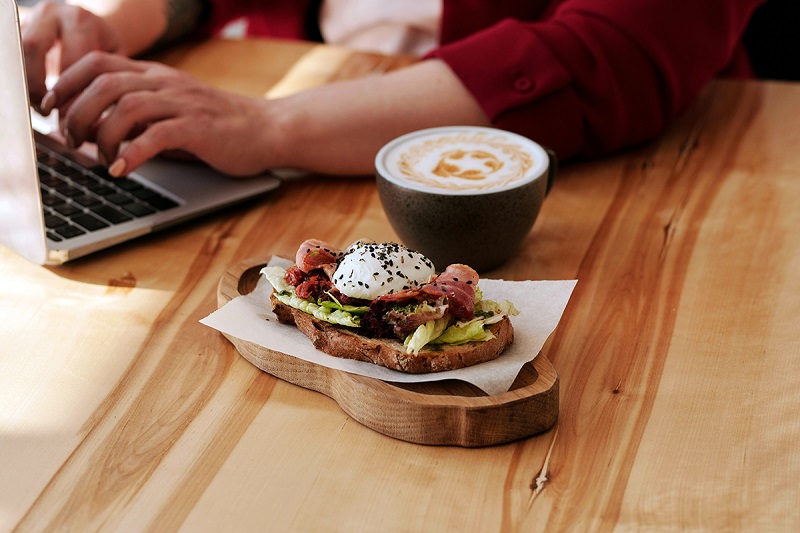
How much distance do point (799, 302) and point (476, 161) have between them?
0.44 metres

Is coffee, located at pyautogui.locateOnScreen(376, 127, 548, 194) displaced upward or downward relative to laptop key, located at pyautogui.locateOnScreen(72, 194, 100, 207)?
upward

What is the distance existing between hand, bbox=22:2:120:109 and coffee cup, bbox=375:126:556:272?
729 mm

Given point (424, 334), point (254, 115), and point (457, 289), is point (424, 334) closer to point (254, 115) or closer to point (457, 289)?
point (457, 289)

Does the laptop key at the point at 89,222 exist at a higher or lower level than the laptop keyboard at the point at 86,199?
higher

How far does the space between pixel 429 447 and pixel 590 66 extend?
30.9 inches

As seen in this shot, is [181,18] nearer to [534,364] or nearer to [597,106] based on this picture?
[597,106]

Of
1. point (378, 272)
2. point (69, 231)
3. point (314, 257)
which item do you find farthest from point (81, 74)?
point (378, 272)

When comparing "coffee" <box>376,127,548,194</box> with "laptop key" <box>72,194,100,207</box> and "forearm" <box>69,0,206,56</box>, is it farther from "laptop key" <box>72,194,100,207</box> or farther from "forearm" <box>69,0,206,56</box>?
"forearm" <box>69,0,206,56</box>

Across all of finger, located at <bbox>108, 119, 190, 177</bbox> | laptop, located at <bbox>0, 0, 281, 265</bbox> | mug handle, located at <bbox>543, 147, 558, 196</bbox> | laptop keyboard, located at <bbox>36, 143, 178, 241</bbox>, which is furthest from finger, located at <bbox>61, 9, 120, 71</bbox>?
mug handle, located at <bbox>543, 147, 558, 196</bbox>

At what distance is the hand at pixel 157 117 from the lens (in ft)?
4.39

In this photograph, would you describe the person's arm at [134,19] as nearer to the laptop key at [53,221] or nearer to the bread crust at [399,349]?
A: the laptop key at [53,221]

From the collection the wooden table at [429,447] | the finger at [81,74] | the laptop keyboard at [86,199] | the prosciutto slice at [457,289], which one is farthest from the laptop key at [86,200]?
the prosciutto slice at [457,289]

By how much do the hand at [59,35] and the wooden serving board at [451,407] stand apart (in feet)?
3.10

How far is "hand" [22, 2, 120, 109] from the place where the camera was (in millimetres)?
1552
